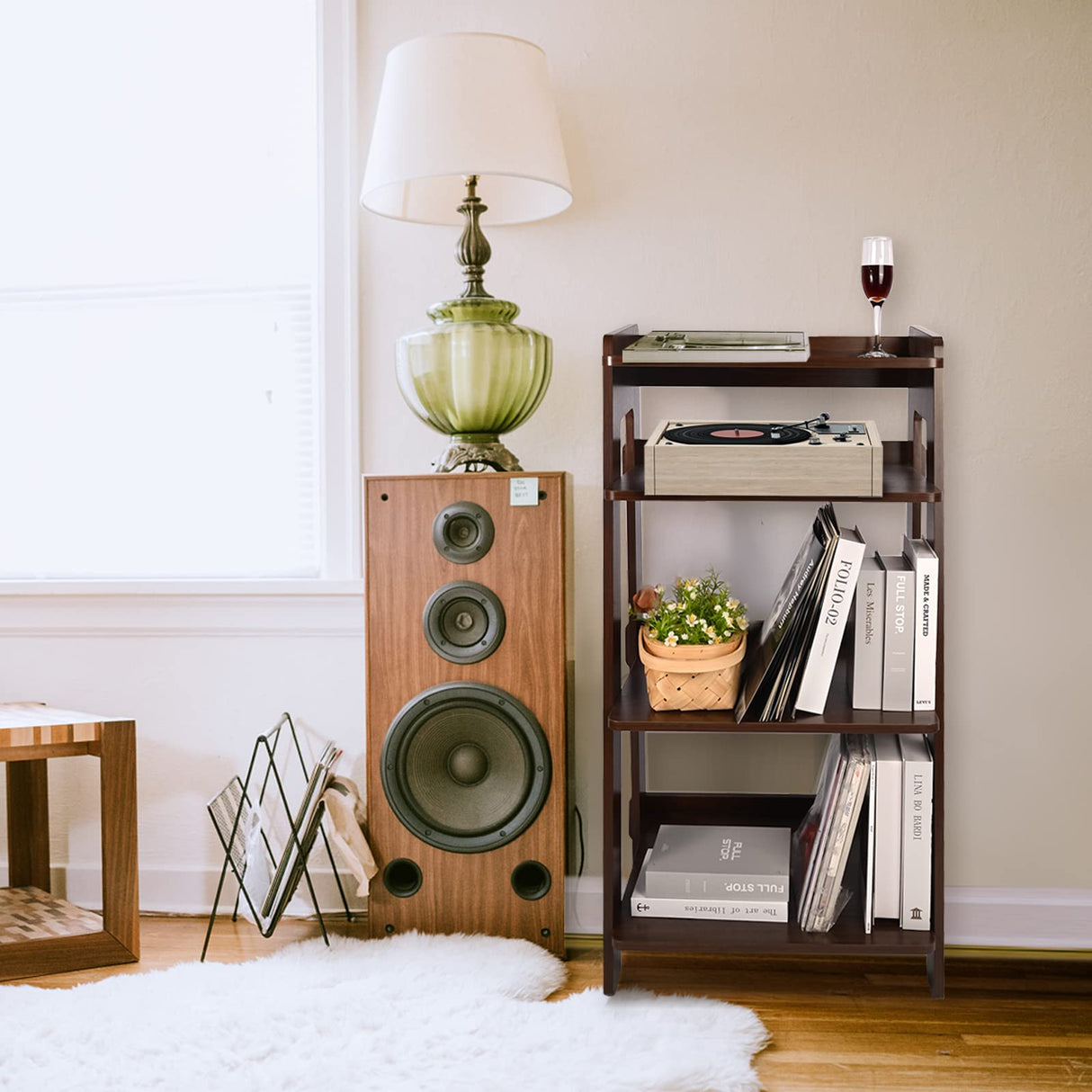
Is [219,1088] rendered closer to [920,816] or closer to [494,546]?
[494,546]

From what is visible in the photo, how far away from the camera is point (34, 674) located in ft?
8.21

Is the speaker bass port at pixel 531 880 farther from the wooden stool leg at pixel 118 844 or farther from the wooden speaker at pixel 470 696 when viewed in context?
the wooden stool leg at pixel 118 844

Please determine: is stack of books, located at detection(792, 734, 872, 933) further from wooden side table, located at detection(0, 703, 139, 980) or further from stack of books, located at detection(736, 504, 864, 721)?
wooden side table, located at detection(0, 703, 139, 980)

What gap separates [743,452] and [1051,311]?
821 mm

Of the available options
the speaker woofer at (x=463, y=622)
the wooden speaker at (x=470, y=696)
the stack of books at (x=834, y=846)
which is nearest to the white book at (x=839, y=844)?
the stack of books at (x=834, y=846)

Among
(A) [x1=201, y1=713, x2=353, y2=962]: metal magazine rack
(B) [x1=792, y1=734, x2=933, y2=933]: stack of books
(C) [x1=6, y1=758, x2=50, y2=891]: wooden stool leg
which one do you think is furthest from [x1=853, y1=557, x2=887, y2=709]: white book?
(C) [x1=6, y1=758, x2=50, y2=891]: wooden stool leg

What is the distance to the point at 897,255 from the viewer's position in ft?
7.40

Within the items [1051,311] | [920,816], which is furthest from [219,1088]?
[1051,311]

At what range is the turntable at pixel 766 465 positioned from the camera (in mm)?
1844

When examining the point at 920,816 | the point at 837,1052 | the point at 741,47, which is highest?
the point at 741,47

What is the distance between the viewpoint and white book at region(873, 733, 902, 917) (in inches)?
76.1

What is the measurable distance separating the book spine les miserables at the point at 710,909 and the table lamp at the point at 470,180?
0.83 metres

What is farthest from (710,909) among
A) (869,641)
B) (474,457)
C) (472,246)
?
(472,246)

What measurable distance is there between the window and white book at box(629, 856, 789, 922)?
0.97m
